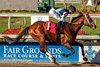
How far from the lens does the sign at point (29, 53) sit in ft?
33.0

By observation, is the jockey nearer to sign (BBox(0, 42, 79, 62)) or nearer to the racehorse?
the racehorse

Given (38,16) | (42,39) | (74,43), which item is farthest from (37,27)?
(38,16)

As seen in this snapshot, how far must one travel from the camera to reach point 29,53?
10.1 metres

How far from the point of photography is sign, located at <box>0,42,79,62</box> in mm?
10062

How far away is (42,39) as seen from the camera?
31.9ft

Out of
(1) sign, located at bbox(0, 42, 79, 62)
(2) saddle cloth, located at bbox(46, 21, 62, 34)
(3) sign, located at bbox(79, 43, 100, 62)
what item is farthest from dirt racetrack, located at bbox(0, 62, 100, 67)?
(2) saddle cloth, located at bbox(46, 21, 62, 34)

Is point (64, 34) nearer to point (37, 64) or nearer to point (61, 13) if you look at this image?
point (61, 13)

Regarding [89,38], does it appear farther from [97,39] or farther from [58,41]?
[58,41]

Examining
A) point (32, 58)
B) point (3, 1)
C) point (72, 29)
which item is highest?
point (72, 29)

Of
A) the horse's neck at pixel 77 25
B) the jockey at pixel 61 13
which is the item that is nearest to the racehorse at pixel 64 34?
the horse's neck at pixel 77 25

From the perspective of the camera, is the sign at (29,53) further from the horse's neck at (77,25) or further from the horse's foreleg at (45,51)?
the horse's neck at (77,25)

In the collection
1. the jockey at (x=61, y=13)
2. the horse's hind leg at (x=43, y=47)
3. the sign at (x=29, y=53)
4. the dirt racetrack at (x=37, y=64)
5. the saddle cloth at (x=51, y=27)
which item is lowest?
the dirt racetrack at (x=37, y=64)

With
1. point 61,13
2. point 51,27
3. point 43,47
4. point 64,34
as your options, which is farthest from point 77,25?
point 43,47

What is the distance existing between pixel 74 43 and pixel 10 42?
5.05ft
